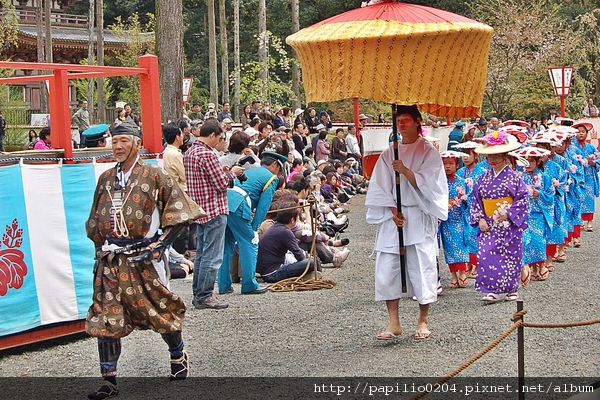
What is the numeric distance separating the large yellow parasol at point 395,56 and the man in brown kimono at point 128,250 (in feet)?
4.69

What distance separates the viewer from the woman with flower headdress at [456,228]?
9.44 metres

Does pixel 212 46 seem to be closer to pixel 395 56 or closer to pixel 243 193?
pixel 243 193

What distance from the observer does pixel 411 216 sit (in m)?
6.89

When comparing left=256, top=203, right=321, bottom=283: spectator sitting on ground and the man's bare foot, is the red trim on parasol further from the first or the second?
left=256, top=203, right=321, bottom=283: spectator sitting on ground

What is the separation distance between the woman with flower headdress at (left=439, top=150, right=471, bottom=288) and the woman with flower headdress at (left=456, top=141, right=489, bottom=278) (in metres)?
0.07

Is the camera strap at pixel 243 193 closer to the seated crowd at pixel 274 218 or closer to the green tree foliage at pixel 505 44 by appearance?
the seated crowd at pixel 274 218

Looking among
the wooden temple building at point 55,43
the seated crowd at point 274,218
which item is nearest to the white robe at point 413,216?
the seated crowd at point 274,218

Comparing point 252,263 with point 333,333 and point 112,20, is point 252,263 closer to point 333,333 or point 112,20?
point 333,333

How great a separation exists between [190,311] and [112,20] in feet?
116

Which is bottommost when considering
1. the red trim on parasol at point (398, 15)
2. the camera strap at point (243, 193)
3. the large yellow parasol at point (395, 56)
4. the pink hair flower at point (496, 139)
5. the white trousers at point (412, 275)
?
the white trousers at point (412, 275)

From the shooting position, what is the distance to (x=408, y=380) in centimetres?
571

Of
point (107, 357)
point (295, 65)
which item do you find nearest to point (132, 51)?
point (295, 65)

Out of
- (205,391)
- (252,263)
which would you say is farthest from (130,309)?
(252,263)

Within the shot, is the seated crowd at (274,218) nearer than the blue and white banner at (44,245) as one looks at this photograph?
No
